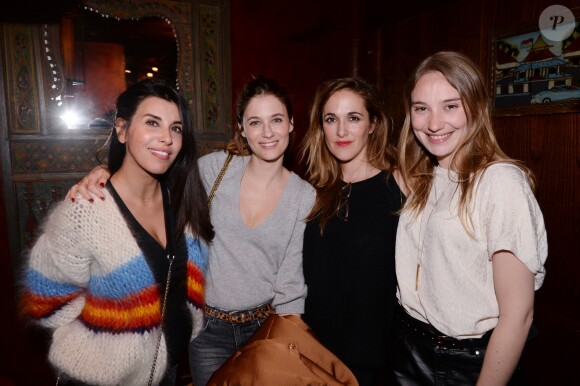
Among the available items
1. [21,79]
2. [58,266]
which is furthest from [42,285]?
[21,79]

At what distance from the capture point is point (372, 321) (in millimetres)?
1922

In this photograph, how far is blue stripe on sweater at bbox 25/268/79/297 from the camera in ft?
4.89

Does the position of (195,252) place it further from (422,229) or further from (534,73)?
(534,73)

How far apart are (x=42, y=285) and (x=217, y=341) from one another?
33.5 inches

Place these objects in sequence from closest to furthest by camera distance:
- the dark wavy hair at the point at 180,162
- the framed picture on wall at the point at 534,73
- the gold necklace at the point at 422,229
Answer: the gold necklace at the point at 422,229, the dark wavy hair at the point at 180,162, the framed picture on wall at the point at 534,73

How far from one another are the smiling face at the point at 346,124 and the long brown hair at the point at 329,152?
1.8 inches

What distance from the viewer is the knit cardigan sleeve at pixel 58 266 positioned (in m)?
1.46

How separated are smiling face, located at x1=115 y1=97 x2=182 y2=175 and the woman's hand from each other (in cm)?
13

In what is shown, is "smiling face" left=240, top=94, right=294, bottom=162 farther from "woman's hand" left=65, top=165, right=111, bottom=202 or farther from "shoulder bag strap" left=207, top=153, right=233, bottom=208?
"woman's hand" left=65, top=165, right=111, bottom=202

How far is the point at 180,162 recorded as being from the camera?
1.95 metres

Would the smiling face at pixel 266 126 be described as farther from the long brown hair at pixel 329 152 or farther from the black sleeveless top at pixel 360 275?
the black sleeveless top at pixel 360 275

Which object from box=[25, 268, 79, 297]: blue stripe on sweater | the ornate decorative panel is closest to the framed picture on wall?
box=[25, 268, 79, 297]: blue stripe on sweater

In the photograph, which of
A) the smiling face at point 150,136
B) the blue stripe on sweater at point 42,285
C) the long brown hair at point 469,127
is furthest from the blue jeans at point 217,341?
the long brown hair at point 469,127

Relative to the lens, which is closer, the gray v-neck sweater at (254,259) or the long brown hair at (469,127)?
the long brown hair at (469,127)
